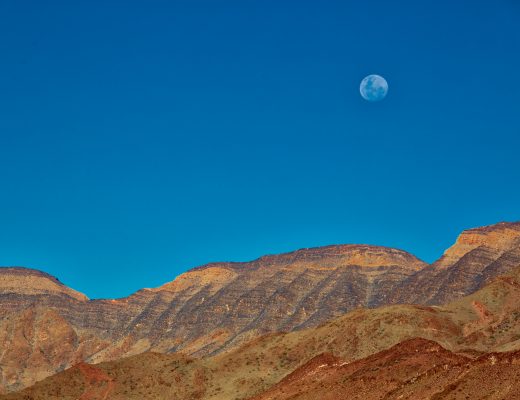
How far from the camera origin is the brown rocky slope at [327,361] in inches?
2746

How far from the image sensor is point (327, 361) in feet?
265

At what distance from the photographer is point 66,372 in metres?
93.1

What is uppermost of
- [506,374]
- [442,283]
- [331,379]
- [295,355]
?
[442,283]

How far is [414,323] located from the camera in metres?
95.6

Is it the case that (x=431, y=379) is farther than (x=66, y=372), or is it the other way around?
(x=66, y=372)

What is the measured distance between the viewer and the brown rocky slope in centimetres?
6975

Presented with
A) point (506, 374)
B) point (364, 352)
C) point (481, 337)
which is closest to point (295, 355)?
point (364, 352)

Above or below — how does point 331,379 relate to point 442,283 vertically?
below

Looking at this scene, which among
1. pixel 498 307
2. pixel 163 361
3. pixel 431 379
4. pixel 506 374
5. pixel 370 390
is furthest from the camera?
pixel 498 307

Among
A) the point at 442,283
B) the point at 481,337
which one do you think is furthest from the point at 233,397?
the point at 442,283

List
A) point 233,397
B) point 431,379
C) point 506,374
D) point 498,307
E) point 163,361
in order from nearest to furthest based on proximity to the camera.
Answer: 1. point 506,374
2. point 431,379
3. point 233,397
4. point 163,361
5. point 498,307

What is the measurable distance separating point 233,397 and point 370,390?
2435 cm

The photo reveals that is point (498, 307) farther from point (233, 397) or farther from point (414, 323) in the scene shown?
point (233, 397)

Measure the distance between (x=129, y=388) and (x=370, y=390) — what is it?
117 ft
